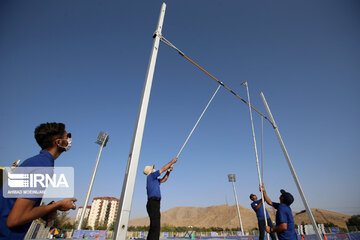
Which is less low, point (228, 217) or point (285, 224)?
point (228, 217)

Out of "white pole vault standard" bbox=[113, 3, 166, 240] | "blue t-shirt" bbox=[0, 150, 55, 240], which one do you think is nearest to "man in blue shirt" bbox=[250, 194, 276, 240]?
"white pole vault standard" bbox=[113, 3, 166, 240]

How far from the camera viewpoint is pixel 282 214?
3.22 metres

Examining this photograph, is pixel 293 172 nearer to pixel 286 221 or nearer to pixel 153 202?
pixel 286 221

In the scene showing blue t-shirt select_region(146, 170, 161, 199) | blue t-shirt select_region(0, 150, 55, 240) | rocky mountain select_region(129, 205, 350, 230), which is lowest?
blue t-shirt select_region(0, 150, 55, 240)

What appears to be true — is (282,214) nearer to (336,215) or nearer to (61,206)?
(61,206)

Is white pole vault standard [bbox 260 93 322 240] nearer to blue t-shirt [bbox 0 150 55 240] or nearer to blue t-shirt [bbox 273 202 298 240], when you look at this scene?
blue t-shirt [bbox 273 202 298 240]

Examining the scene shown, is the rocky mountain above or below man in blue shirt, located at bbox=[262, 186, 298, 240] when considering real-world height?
above

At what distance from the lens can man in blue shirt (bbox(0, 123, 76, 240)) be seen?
1033 millimetres

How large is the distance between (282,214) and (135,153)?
3.12m

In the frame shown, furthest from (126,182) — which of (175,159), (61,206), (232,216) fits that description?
(232,216)

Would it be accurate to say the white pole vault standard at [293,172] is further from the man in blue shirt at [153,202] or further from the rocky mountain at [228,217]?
the rocky mountain at [228,217]

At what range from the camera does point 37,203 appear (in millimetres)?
1218

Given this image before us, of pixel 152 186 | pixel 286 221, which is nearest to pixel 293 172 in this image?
pixel 286 221

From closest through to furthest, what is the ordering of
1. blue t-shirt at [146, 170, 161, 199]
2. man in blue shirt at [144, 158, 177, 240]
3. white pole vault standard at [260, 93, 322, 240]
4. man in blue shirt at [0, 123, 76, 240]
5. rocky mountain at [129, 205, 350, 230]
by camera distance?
man in blue shirt at [0, 123, 76, 240] → man in blue shirt at [144, 158, 177, 240] → blue t-shirt at [146, 170, 161, 199] → white pole vault standard at [260, 93, 322, 240] → rocky mountain at [129, 205, 350, 230]
